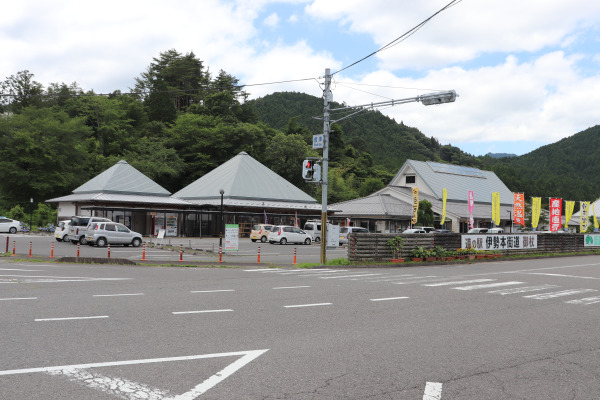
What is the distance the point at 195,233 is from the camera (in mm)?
50156

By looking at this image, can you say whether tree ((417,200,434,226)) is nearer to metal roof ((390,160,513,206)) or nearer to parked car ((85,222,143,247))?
metal roof ((390,160,513,206))

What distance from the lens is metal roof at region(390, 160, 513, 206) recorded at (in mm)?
69269

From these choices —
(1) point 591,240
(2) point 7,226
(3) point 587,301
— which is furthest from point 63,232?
(1) point 591,240

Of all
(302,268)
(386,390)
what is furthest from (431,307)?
(302,268)

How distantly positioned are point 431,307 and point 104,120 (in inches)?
2849

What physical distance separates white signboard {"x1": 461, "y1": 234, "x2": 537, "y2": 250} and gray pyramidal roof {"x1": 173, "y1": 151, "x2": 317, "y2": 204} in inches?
1196

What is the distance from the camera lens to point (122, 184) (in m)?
50.2

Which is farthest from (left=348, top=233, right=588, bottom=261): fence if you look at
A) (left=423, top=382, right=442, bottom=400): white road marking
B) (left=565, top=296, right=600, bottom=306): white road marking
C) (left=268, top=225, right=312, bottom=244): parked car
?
(left=268, top=225, right=312, bottom=244): parked car

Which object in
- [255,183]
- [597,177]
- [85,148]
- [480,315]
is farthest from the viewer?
[597,177]

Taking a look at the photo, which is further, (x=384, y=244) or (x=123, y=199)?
(x=123, y=199)

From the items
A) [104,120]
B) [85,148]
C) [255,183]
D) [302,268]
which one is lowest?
[302,268]

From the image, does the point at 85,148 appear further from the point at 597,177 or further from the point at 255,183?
the point at 597,177

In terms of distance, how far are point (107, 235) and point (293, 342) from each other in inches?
1108

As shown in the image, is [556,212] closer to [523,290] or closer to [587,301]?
[523,290]
